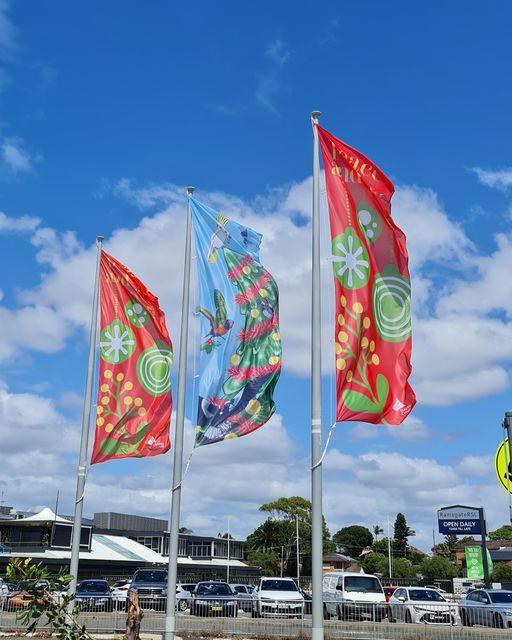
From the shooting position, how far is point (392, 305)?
46.0 ft

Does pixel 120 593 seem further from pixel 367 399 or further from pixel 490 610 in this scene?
pixel 367 399

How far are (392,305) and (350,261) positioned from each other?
110cm

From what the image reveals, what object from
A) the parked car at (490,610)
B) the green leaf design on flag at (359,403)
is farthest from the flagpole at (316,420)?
the parked car at (490,610)

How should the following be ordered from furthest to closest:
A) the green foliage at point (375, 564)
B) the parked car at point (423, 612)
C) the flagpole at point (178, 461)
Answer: the green foliage at point (375, 564) < the parked car at point (423, 612) < the flagpole at point (178, 461)

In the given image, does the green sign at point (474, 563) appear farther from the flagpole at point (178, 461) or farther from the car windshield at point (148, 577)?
the flagpole at point (178, 461)

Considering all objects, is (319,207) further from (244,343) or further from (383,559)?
(383,559)

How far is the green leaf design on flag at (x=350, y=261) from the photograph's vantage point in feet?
45.0

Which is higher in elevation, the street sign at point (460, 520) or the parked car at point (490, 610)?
the street sign at point (460, 520)

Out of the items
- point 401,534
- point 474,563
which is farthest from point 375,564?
point 474,563

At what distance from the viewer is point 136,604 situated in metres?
16.7

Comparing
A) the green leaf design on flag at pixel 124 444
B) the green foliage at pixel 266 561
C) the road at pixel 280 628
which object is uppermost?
the green foliage at pixel 266 561

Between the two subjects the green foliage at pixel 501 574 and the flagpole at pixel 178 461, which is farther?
the green foliage at pixel 501 574

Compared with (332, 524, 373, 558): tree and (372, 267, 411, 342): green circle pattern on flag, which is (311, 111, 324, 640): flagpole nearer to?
(372, 267, 411, 342): green circle pattern on flag

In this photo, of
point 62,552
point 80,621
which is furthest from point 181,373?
point 62,552
